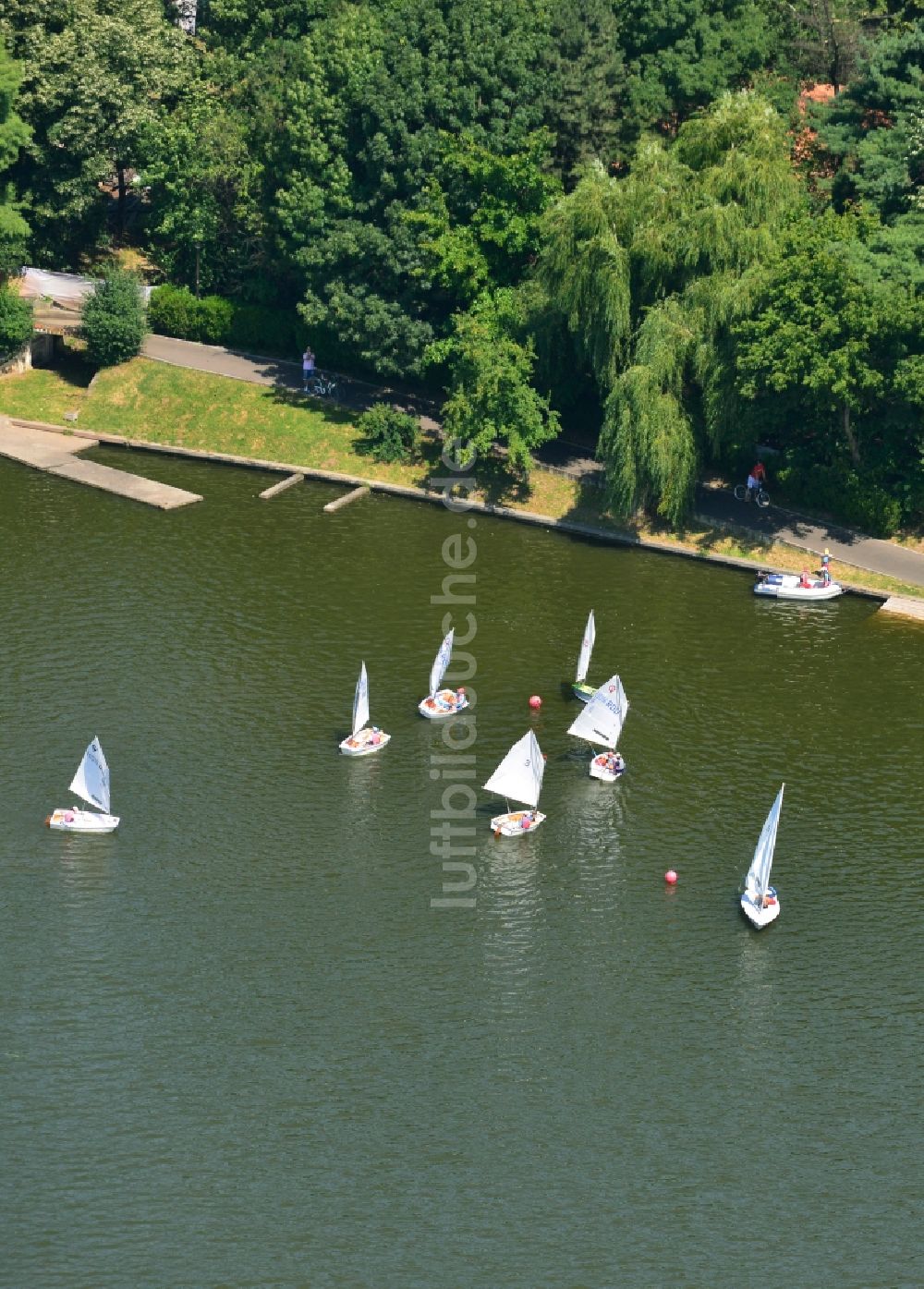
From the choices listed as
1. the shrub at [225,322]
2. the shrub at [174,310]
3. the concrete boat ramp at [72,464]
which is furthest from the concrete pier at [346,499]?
the shrub at [174,310]

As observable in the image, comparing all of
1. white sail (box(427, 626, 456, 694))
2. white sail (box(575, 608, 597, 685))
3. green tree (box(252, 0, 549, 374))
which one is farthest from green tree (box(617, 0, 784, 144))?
white sail (box(427, 626, 456, 694))

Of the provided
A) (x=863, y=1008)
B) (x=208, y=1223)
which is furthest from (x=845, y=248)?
(x=208, y=1223)

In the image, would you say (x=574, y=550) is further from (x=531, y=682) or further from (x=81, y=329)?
(x=81, y=329)

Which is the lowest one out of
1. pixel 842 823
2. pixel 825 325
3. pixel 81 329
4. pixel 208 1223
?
pixel 208 1223

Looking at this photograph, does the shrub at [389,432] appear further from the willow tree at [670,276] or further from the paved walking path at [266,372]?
the willow tree at [670,276]

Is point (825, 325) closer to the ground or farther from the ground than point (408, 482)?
farther from the ground
